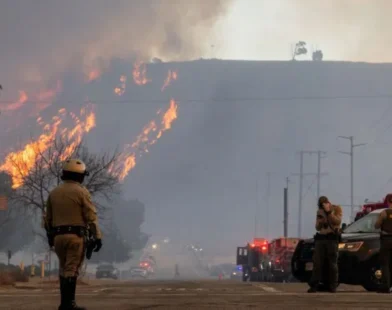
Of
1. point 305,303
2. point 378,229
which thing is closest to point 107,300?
point 305,303

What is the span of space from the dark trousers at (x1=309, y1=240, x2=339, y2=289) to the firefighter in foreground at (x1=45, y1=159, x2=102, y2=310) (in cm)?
699

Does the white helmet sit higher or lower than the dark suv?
higher

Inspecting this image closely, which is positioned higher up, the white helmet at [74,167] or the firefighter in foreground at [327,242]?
the white helmet at [74,167]

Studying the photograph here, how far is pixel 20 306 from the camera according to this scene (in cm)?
1206

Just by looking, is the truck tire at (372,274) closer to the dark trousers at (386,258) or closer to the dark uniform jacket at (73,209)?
the dark trousers at (386,258)

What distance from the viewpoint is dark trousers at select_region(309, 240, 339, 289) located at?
53.0ft

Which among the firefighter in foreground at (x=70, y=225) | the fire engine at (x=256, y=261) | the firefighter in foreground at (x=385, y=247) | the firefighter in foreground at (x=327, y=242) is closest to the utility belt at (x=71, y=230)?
the firefighter in foreground at (x=70, y=225)

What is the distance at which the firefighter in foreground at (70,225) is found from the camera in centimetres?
1014

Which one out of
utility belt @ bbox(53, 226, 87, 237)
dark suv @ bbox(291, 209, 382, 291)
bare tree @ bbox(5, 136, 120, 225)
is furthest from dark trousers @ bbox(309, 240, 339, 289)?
bare tree @ bbox(5, 136, 120, 225)

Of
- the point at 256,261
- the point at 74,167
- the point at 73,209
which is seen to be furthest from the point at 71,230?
the point at 256,261

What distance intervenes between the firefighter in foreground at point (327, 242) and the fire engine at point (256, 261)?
3416 centimetres

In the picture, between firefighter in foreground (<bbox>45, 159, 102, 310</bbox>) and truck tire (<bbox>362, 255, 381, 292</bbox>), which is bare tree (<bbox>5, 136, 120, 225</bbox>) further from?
firefighter in foreground (<bbox>45, 159, 102, 310</bbox>)

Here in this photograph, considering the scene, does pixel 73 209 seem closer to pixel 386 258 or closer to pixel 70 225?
pixel 70 225

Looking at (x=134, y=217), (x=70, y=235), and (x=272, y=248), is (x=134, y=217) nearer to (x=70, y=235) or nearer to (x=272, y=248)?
(x=272, y=248)
